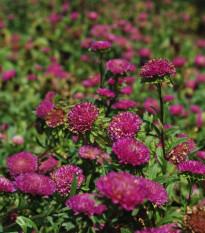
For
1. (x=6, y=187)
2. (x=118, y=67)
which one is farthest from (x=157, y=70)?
(x=6, y=187)

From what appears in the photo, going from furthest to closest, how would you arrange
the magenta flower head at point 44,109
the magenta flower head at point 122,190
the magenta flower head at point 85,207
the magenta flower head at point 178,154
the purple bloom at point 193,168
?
1. the magenta flower head at point 44,109
2. the magenta flower head at point 178,154
3. the purple bloom at point 193,168
4. the magenta flower head at point 85,207
5. the magenta flower head at point 122,190

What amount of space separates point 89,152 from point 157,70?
633 mm

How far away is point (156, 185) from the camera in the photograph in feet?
4.53

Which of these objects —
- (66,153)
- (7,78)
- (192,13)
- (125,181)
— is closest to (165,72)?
(125,181)

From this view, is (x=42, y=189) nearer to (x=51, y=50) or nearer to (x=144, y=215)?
(x=144, y=215)

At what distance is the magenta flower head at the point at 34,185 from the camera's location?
4.47ft

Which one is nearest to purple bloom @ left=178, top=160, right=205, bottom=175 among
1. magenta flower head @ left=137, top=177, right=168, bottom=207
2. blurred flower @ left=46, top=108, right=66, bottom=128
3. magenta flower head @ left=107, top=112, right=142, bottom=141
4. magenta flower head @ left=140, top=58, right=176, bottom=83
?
magenta flower head @ left=137, top=177, right=168, bottom=207

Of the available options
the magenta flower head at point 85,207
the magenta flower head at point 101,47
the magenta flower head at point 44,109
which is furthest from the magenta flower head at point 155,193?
the magenta flower head at point 101,47

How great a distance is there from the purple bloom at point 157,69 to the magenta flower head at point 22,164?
907 millimetres

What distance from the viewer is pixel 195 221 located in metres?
1.23

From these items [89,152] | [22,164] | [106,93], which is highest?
[106,93]

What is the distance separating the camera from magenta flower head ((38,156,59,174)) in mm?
2111

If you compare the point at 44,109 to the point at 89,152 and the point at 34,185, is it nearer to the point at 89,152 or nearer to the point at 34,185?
the point at 89,152

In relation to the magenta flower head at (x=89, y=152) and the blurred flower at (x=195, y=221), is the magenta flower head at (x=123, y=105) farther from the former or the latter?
the blurred flower at (x=195, y=221)
